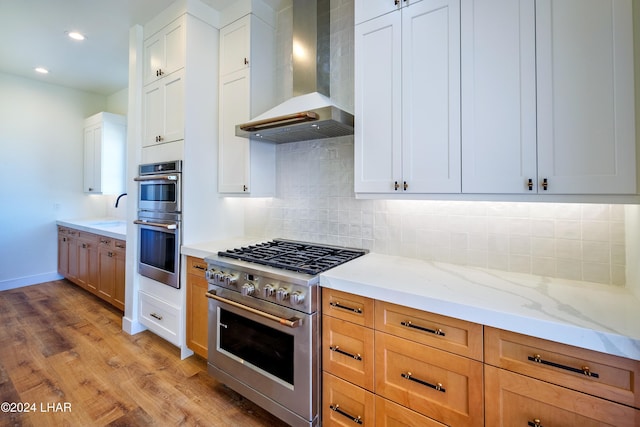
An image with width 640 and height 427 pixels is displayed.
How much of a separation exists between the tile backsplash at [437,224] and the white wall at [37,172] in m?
3.80

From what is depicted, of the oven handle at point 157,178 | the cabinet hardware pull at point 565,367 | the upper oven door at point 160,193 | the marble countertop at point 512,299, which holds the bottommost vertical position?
the cabinet hardware pull at point 565,367

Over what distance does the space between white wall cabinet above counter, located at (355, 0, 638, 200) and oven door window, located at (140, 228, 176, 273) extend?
5.82 ft

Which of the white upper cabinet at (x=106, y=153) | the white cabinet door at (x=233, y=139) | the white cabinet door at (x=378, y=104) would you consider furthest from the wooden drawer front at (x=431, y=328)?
the white upper cabinet at (x=106, y=153)

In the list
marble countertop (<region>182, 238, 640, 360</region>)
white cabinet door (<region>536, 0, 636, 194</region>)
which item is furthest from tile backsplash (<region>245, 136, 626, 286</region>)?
white cabinet door (<region>536, 0, 636, 194</region>)

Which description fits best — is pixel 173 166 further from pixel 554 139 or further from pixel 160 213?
pixel 554 139

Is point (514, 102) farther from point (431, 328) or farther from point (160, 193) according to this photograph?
point (160, 193)

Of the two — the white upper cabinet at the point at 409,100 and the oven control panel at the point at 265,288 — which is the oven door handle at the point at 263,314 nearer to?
the oven control panel at the point at 265,288

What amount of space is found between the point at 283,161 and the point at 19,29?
122 inches

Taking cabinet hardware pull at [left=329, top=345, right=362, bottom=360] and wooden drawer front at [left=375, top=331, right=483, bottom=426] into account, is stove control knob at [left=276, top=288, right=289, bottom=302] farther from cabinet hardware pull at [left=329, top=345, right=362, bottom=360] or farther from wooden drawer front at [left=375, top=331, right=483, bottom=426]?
wooden drawer front at [left=375, top=331, right=483, bottom=426]

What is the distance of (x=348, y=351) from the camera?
4.82 ft

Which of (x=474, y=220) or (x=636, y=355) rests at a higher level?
(x=474, y=220)

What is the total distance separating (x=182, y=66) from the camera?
2363 millimetres

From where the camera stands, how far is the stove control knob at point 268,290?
5.39 feet

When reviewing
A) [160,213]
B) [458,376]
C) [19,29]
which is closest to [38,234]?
[19,29]
